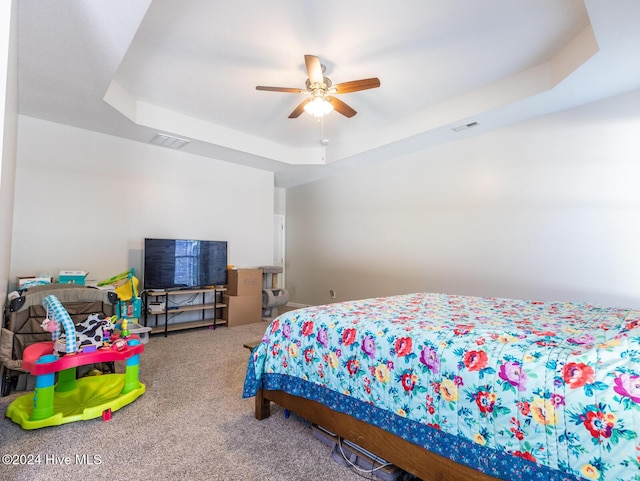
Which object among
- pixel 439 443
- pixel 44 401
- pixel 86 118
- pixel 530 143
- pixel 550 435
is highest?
pixel 86 118

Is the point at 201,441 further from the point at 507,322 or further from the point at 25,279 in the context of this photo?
the point at 25,279

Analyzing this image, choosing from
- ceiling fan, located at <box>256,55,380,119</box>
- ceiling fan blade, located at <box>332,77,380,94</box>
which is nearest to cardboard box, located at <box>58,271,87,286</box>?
Result: ceiling fan, located at <box>256,55,380,119</box>

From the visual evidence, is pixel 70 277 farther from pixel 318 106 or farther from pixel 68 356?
pixel 318 106

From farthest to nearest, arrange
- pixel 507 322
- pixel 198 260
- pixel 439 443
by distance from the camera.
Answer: pixel 198 260 → pixel 507 322 → pixel 439 443

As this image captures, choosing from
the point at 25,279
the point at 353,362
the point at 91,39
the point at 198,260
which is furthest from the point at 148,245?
the point at 353,362

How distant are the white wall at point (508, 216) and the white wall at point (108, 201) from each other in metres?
2.02

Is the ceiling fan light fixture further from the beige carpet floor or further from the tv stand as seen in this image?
the tv stand

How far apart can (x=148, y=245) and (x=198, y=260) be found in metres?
0.69

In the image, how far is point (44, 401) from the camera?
6.25 feet

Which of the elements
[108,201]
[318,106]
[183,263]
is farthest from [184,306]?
[318,106]

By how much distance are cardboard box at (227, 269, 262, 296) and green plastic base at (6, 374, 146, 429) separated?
92.6 inches

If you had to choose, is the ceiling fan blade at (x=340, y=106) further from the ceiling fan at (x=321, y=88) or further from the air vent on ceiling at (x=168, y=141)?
the air vent on ceiling at (x=168, y=141)

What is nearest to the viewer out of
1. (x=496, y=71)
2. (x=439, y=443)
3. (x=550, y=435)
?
(x=550, y=435)

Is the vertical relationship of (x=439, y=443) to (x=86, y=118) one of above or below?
below
